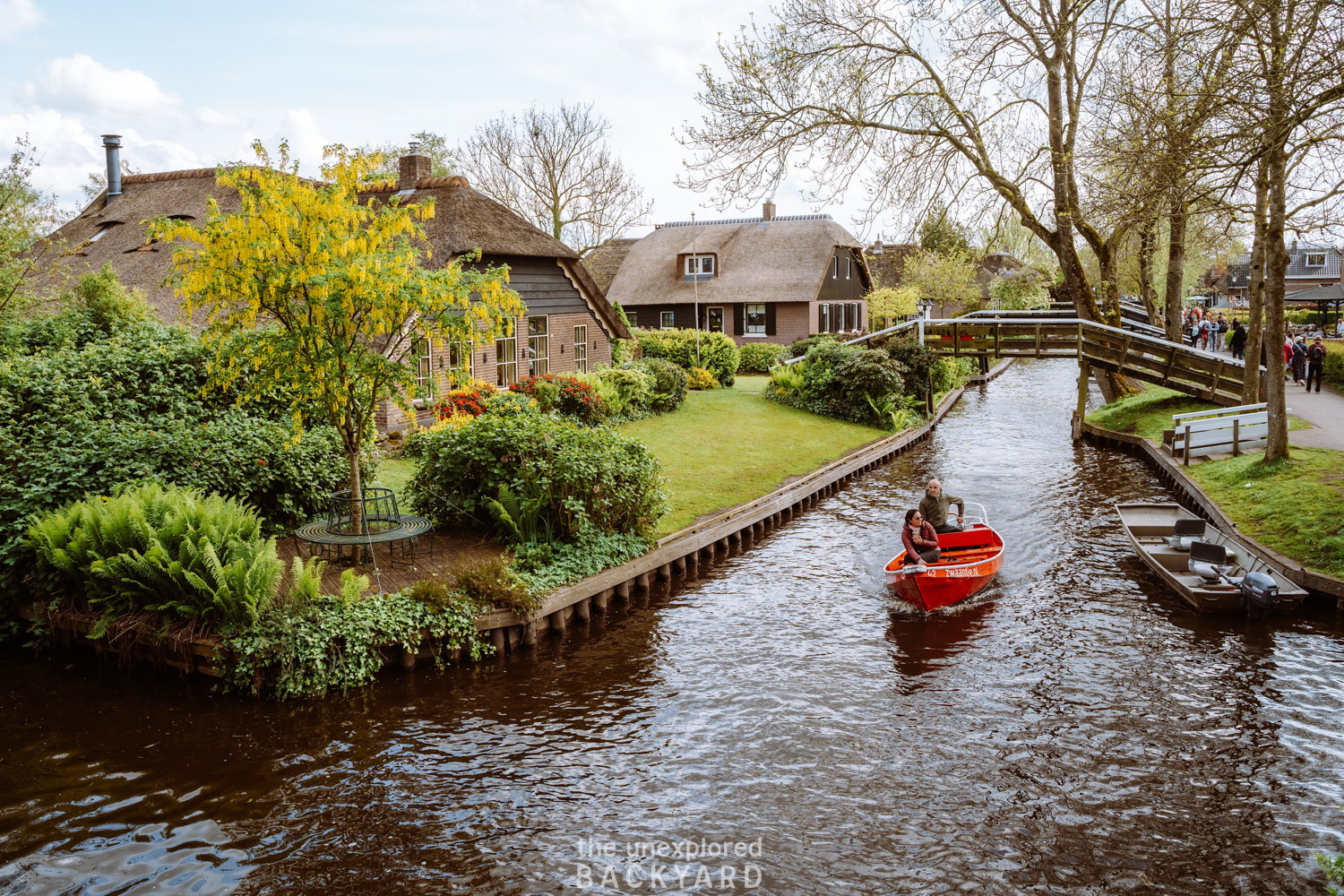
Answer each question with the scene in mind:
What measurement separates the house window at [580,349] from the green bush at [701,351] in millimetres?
7320

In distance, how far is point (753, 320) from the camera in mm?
46562

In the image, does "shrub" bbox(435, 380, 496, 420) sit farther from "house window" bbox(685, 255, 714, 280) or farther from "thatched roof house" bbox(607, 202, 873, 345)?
"house window" bbox(685, 255, 714, 280)

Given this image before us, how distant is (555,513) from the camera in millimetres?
13508

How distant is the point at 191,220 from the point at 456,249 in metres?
8.13

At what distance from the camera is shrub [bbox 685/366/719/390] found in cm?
3406

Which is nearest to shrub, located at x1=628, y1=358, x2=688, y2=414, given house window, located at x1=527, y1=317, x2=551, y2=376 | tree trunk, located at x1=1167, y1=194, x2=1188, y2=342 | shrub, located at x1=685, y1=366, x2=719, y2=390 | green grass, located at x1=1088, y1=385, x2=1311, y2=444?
house window, located at x1=527, y1=317, x2=551, y2=376

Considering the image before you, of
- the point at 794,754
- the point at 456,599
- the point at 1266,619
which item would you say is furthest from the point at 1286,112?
the point at 456,599

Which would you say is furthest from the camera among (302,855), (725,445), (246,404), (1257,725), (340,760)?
(725,445)

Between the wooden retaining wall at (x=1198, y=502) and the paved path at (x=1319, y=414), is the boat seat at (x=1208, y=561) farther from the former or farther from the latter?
the paved path at (x=1319, y=414)

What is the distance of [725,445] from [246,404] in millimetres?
12179

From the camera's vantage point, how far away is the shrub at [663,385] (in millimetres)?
27672

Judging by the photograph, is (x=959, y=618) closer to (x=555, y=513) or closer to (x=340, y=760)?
(x=555, y=513)

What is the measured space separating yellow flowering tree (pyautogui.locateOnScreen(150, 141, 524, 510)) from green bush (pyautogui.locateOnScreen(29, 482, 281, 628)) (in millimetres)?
1694

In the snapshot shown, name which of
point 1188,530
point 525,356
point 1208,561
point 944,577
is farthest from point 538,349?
point 1208,561
